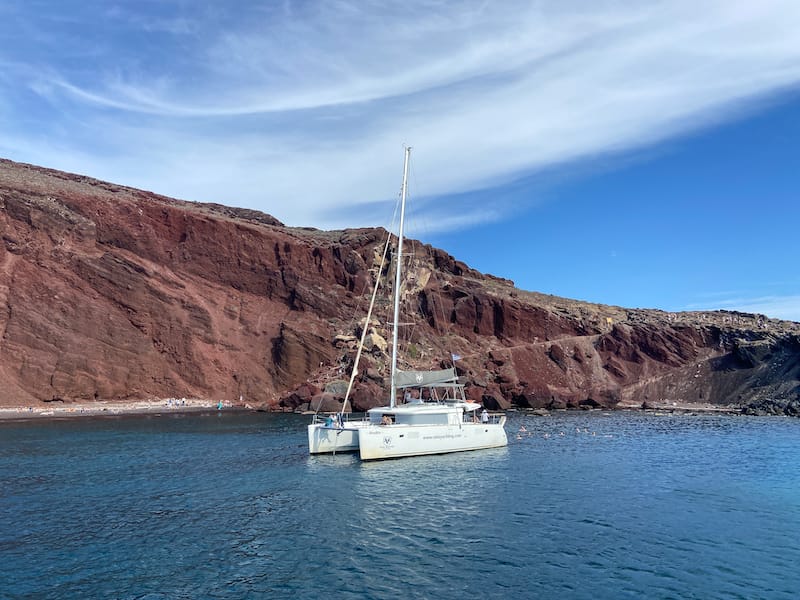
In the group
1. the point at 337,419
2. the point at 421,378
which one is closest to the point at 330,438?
the point at 337,419

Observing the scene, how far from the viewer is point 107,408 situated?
6244 centimetres

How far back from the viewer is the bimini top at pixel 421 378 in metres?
37.4

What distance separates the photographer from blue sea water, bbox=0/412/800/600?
15.5 metres

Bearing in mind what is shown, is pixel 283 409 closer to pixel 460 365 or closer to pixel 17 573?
pixel 460 365

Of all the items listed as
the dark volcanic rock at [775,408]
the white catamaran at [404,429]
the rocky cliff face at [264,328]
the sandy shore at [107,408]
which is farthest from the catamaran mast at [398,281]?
the dark volcanic rock at [775,408]

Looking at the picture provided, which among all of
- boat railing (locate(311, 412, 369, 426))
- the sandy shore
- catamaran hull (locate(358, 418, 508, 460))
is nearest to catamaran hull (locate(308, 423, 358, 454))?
boat railing (locate(311, 412, 369, 426))

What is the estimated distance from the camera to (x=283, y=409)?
69.6 metres

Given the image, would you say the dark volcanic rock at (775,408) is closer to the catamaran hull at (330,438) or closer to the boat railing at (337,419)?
the boat railing at (337,419)

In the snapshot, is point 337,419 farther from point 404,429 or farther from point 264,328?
point 264,328

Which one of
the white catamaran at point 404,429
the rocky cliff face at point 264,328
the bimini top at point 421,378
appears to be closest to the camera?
the white catamaran at point 404,429

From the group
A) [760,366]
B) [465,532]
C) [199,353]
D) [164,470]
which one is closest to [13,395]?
[199,353]

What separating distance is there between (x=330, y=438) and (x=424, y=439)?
570 centimetres

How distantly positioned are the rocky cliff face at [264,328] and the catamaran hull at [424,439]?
29.4m

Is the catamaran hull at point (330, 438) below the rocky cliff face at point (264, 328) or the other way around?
below
